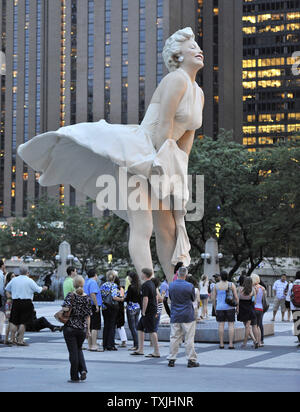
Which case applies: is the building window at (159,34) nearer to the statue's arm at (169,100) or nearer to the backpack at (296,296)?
the statue's arm at (169,100)

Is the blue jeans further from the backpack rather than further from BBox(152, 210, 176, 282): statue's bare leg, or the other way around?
the backpack

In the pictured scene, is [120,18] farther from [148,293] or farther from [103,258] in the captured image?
[148,293]

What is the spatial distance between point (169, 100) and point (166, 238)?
3.09m

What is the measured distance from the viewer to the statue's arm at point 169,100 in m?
16.5

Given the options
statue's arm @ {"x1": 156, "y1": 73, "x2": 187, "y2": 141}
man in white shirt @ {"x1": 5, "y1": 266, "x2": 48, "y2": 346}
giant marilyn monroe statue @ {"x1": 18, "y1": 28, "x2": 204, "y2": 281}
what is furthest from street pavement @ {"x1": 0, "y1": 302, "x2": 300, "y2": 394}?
statue's arm @ {"x1": 156, "y1": 73, "x2": 187, "y2": 141}

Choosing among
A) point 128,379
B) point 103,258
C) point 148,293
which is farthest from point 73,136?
point 103,258

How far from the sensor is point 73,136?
55.1 ft

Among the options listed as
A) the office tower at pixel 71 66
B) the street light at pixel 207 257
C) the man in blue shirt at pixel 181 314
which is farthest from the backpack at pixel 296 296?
the office tower at pixel 71 66

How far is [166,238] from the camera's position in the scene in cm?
1714

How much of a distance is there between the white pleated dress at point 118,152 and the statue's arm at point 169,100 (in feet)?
0.62

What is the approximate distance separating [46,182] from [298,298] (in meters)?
6.43

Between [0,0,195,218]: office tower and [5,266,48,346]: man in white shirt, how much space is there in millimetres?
94359

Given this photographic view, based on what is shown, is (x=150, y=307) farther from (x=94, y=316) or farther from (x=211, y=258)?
(x=211, y=258)

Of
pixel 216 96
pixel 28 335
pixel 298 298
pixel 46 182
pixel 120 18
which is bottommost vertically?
pixel 28 335
